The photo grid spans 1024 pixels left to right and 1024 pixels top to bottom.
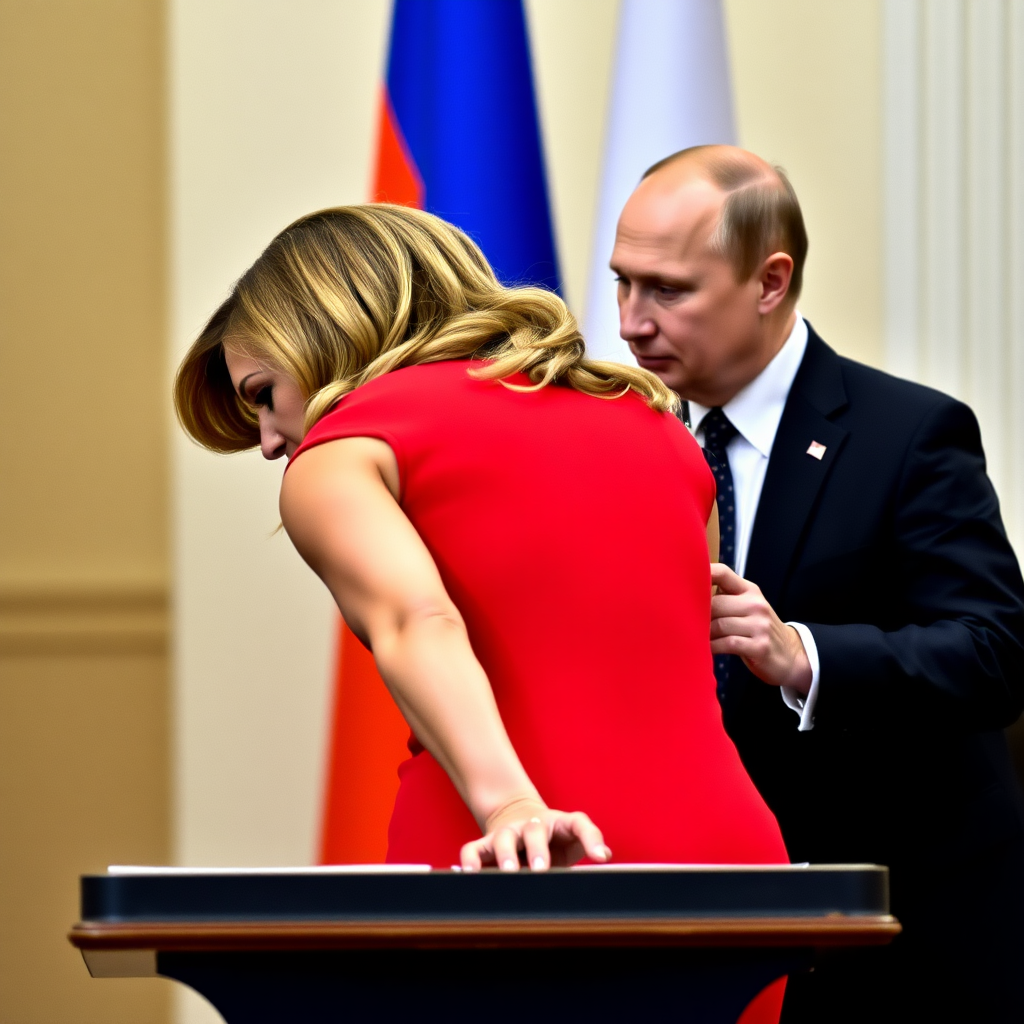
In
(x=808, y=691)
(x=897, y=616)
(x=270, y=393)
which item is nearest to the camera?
(x=270, y=393)

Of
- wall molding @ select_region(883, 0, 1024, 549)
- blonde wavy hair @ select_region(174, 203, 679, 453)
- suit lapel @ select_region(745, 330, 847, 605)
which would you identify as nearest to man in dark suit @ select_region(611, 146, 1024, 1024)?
suit lapel @ select_region(745, 330, 847, 605)

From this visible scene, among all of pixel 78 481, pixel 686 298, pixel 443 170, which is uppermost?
pixel 443 170

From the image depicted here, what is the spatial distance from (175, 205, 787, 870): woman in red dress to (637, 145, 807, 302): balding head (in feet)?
3.99

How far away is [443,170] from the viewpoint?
3285 mm

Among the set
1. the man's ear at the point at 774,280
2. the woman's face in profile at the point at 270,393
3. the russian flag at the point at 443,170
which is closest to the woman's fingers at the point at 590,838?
the woman's face in profile at the point at 270,393

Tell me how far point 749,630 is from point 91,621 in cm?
301

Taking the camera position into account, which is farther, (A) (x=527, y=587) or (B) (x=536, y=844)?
(A) (x=527, y=587)

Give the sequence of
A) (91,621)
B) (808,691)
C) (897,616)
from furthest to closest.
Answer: (91,621)
(897,616)
(808,691)

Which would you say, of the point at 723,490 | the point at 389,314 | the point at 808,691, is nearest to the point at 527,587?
the point at 389,314

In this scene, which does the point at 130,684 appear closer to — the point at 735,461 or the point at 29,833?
the point at 29,833

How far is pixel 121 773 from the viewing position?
14.2 ft

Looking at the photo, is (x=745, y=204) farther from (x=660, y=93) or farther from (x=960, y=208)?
(x=960, y=208)

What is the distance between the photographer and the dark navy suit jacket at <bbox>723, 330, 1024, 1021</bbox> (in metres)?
2.17

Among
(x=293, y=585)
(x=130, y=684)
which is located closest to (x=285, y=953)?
(x=293, y=585)
